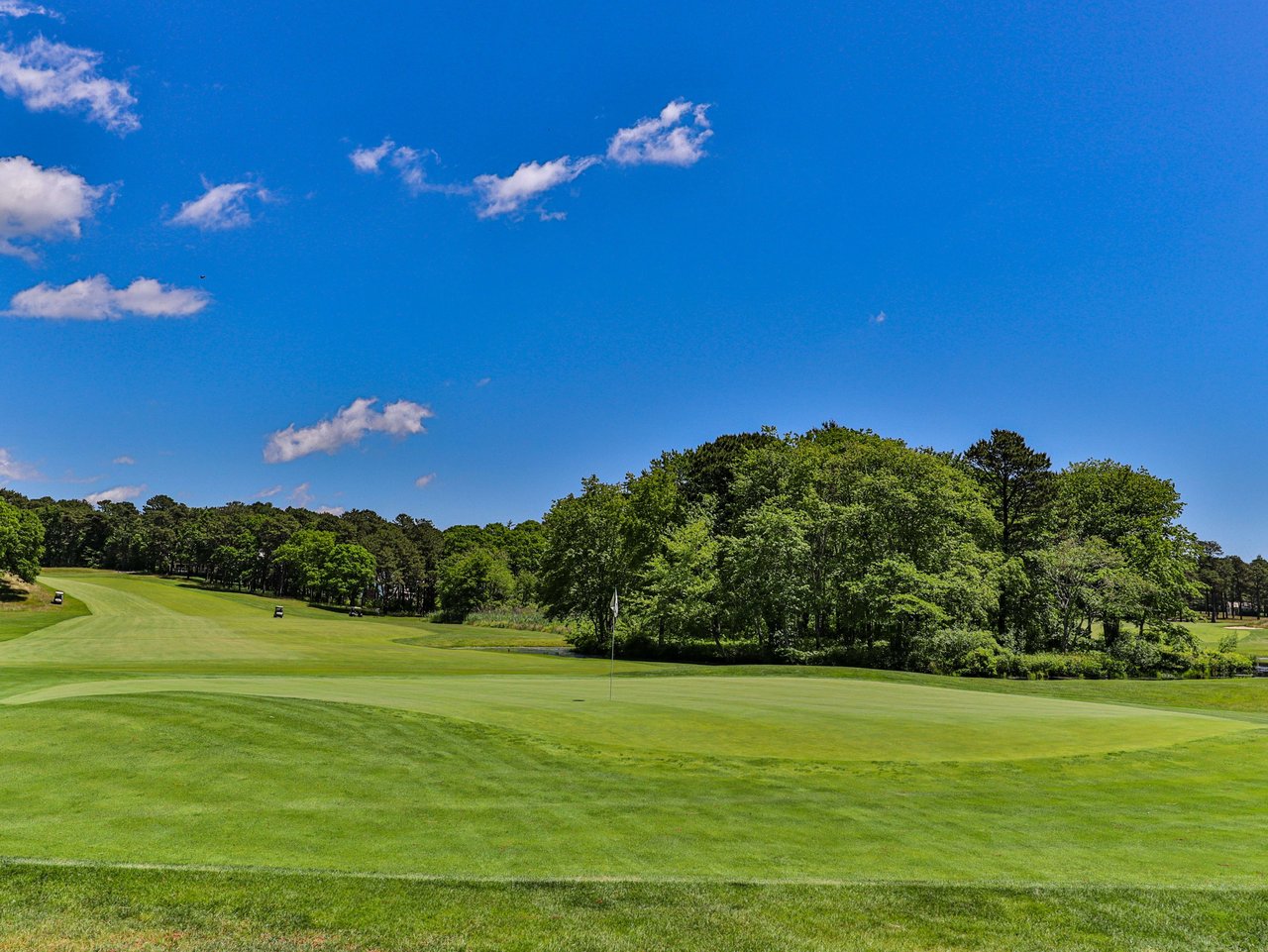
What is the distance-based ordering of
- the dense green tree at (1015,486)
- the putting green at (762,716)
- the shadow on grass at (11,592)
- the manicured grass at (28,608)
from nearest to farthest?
the putting green at (762,716) → the manicured grass at (28,608) → the dense green tree at (1015,486) → the shadow on grass at (11,592)

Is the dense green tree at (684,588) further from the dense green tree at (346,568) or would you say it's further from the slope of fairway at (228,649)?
the dense green tree at (346,568)

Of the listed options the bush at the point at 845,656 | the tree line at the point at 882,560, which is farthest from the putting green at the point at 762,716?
the tree line at the point at 882,560

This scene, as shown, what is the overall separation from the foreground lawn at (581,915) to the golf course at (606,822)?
0.10ft

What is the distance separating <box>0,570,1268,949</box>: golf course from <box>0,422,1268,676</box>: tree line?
22354 mm

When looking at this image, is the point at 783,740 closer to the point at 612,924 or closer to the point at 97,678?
the point at 612,924

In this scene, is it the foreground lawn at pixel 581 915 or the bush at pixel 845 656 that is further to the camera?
the bush at pixel 845 656

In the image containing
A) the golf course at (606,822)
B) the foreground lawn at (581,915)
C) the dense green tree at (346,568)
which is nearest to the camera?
the foreground lawn at (581,915)

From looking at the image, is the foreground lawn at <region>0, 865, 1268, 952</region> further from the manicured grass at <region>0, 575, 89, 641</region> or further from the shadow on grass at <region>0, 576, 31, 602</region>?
the shadow on grass at <region>0, 576, 31, 602</region>

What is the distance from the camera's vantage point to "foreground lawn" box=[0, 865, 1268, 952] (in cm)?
611

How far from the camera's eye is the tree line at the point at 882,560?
1601 inches

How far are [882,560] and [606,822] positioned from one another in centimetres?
3674

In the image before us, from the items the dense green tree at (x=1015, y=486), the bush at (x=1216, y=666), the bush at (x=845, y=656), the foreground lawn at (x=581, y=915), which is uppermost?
the dense green tree at (x=1015, y=486)

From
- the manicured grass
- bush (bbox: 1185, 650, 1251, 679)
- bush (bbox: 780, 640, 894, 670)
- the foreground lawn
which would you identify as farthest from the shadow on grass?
bush (bbox: 1185, 650, 1251, 679)

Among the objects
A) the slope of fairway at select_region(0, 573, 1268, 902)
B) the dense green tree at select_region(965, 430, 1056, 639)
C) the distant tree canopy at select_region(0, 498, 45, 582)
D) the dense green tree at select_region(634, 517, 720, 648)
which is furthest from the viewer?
the distant tree canopy at select_region(0, 498, 45, 582)
